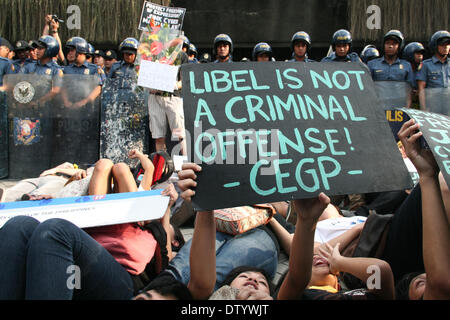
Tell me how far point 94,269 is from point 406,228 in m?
1.53

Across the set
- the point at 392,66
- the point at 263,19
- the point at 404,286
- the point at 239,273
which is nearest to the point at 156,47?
the point at 239,273

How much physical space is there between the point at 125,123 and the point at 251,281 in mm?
3852

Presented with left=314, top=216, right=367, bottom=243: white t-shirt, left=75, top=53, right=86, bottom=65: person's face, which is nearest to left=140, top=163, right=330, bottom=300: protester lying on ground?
left=314, top=216, right=367, bottom=243: white t-shirt

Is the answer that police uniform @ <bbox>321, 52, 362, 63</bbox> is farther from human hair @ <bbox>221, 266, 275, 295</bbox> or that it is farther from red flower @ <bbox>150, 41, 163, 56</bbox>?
human hair @ <bbox>221, 266, 275, 295</bbox>

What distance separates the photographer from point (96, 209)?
2.22 m

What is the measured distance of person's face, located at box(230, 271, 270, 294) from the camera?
2.17m

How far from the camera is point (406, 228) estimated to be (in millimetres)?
2090

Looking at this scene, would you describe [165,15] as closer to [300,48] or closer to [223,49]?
[223,49]

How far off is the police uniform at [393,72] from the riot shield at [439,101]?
2.45 ft

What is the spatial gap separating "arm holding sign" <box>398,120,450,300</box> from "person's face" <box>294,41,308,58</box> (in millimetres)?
5396

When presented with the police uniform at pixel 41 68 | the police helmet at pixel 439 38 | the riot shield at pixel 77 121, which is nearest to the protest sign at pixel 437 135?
the riot shield at pixel 77 121

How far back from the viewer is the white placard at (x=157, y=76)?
4.96 metres
